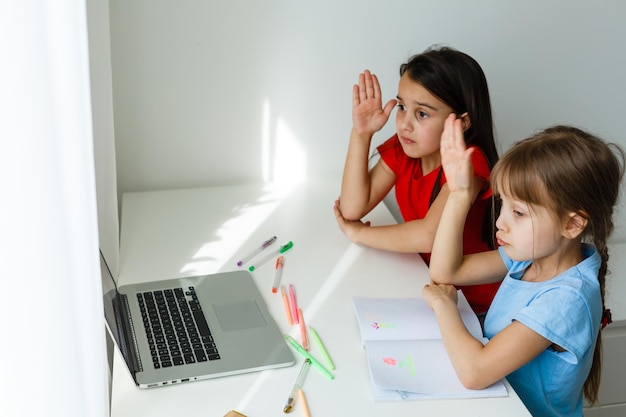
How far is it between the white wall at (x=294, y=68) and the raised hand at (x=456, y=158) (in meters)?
0.61

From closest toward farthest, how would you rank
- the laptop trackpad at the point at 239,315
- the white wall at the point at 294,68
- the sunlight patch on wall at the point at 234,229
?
the laptop trackpad at the point at 239,315 → the sunlight patch on wall at the point at 234,229 → the white wall at the point at 294,68

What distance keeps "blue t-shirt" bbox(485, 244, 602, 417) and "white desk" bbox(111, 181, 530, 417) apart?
0.40 feet

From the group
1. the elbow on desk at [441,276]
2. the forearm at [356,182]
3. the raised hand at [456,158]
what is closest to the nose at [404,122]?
the forearm at [356,182]

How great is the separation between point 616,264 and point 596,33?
651 mm

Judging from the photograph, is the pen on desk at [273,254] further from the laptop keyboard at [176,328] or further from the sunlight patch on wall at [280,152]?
the sunlight patch on wall at [280,152]

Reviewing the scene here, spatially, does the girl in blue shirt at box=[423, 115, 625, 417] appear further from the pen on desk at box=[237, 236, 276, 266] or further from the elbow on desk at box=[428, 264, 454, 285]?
the pen on desk at box=[237, 236, 276, 266]

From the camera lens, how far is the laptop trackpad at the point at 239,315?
136 centimetres

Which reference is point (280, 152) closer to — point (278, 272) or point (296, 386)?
point (278, 272)

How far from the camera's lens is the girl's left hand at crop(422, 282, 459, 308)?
1.38 metres

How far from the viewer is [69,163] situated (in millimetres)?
800

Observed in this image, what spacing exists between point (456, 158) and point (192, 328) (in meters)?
0.58

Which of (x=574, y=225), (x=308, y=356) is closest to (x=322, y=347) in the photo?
(x=308, y=356)

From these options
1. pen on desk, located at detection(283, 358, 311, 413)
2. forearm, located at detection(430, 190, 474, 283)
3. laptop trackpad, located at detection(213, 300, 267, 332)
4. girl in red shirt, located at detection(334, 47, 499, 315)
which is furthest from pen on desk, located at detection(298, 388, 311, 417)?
→ girl in red shirt, located at detection(334, 47, 499, 315)

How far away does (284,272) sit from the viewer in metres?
1.57
